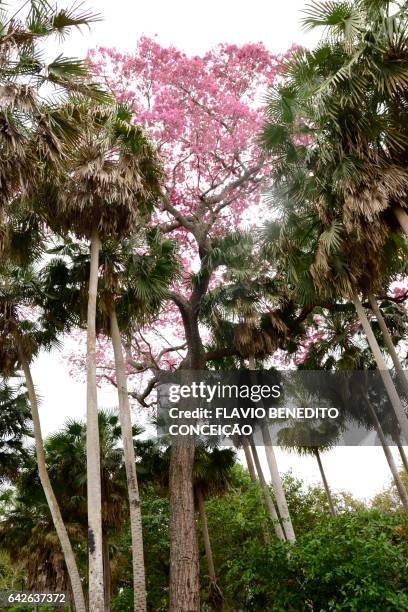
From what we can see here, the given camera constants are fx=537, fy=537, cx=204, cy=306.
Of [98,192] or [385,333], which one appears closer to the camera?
[98,192]

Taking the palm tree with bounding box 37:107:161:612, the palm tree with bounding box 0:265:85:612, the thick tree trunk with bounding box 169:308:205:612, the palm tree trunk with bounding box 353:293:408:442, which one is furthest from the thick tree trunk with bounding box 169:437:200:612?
the palm tree trunk with bounding box 353:293:408:442

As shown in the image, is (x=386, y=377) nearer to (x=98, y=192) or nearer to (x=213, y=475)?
(x=98, y=192)

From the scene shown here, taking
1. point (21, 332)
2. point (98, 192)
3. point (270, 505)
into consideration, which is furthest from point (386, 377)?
point (21, 332)

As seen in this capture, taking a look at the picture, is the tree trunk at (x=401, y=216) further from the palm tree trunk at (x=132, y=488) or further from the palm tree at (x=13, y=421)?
the palm tree at (x=13, y=421)

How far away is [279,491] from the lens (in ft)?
42.6

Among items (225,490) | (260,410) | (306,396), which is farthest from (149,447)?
(306,396)

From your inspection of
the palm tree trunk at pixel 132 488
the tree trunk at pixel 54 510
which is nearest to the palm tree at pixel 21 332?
the tree trunk at pixel 54 510

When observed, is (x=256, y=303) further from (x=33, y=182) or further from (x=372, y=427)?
(x=33, y=182)

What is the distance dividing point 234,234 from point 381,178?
660 centimetres

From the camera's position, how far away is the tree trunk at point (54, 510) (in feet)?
33.8

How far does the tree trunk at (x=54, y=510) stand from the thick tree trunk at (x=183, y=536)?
197cm

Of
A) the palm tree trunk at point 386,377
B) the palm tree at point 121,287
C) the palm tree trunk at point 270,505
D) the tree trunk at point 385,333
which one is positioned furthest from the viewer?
the palm tree trunk at point 270,505

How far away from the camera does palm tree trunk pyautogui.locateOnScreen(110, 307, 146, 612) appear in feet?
31.7

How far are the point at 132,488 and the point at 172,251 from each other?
17.3ft
